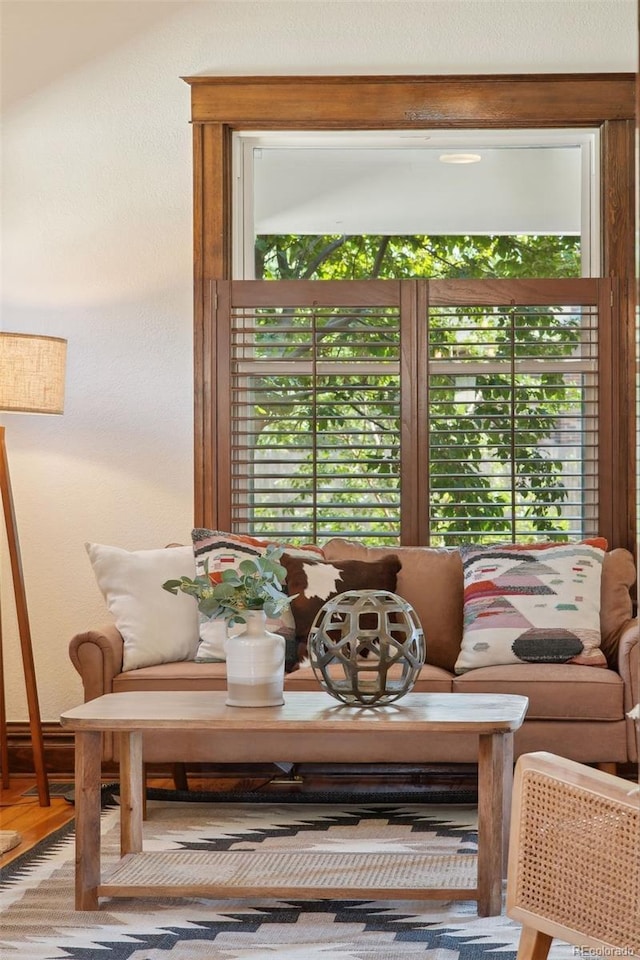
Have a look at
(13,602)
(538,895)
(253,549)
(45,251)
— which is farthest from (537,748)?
(45,251)

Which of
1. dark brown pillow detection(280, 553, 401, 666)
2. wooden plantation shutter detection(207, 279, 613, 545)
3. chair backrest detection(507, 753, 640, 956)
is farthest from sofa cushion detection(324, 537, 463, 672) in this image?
chair backrest detection(507, 753, 640, 956)

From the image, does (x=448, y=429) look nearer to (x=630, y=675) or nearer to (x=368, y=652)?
(x=630, y=675)

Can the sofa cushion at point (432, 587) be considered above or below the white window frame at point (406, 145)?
below

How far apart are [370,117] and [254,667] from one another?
2.63m

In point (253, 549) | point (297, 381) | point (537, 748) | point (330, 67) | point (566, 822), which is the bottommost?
point (537, 748)

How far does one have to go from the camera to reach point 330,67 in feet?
15.7

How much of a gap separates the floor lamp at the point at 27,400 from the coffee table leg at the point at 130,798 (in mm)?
996

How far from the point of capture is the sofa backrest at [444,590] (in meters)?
4.21

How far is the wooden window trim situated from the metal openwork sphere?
176 cm

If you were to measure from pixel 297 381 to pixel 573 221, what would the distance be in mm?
1332

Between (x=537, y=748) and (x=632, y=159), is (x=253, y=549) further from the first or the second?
(x=632, y=159)

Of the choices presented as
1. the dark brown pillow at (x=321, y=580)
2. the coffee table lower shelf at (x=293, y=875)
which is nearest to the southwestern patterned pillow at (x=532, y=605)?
the dark brown pillow at (x=321, y=580)

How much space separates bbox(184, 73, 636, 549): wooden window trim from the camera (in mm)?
4738

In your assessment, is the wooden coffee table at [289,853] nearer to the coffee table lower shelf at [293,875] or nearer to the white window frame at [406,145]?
the coffee table lower shelf at [293,875]
